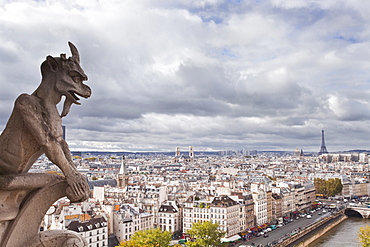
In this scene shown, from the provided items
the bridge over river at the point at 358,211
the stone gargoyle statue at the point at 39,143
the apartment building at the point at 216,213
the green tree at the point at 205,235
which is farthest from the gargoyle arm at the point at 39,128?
the bridge over river at the point at 358,211

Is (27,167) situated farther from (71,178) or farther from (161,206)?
(161,206)

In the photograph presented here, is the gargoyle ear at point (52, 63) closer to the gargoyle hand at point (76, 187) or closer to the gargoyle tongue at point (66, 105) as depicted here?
the gargoyle tongue at point (66, 105)

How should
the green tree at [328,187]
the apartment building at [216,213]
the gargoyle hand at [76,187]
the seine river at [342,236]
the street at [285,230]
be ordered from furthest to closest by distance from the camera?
the green tree at [328,187] < the apartment building at [216,213] < the seine river at [342,236] < the street at [285,230] < the gargoyle hand at [76,187]

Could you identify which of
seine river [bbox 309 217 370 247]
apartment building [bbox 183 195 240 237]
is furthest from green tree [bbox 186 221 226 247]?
seine river [bbox 309 217 370 247]

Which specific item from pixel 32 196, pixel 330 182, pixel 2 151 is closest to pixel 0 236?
pixel 32 196

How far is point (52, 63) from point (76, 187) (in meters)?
1.82

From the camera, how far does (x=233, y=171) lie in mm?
137000

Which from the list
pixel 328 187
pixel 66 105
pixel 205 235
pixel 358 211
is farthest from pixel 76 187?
pixel 328 187

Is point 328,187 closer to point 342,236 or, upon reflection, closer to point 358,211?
point 358,211

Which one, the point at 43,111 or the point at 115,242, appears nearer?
the point at 43,111

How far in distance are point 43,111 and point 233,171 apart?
133402 millimetres

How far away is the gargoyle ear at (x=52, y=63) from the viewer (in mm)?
6000

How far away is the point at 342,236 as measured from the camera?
185ft

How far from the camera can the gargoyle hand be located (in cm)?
576
